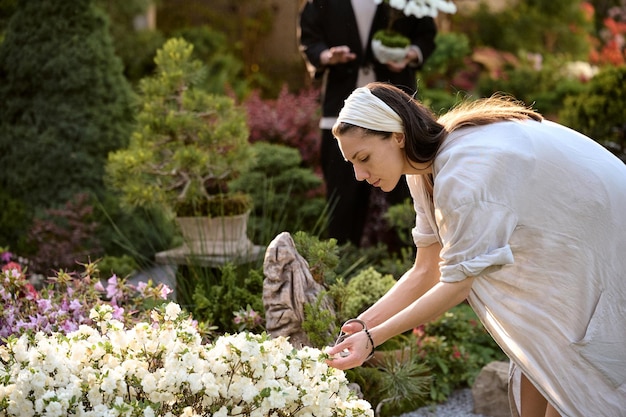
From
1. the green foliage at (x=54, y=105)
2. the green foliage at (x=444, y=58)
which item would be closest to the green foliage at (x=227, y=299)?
the green foliage at (x=54, y=105)

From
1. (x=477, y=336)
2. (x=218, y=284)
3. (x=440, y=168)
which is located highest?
(x=440, y=168)

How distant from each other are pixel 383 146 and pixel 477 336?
246 cm

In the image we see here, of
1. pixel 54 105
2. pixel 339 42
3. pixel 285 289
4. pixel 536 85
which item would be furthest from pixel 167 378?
pixel 536 85

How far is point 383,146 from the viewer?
2.66 meters

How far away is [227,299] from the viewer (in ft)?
13.4

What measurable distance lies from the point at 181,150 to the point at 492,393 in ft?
6.98

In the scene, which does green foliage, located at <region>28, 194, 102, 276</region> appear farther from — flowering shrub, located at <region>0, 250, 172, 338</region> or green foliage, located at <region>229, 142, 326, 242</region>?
flowering shrub, located at <region>0, 250, 172, 338</region>

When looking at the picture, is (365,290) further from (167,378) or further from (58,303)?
(167,378)

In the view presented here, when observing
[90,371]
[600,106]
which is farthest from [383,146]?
[600,106]

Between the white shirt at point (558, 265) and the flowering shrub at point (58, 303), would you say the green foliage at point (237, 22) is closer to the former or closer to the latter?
the flowering shrub at point (58, 303)

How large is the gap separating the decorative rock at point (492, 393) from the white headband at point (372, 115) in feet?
6.15

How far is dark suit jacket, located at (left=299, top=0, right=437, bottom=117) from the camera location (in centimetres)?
589

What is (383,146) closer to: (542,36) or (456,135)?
(456,135)

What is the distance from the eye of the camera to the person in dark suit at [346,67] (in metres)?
5.89
